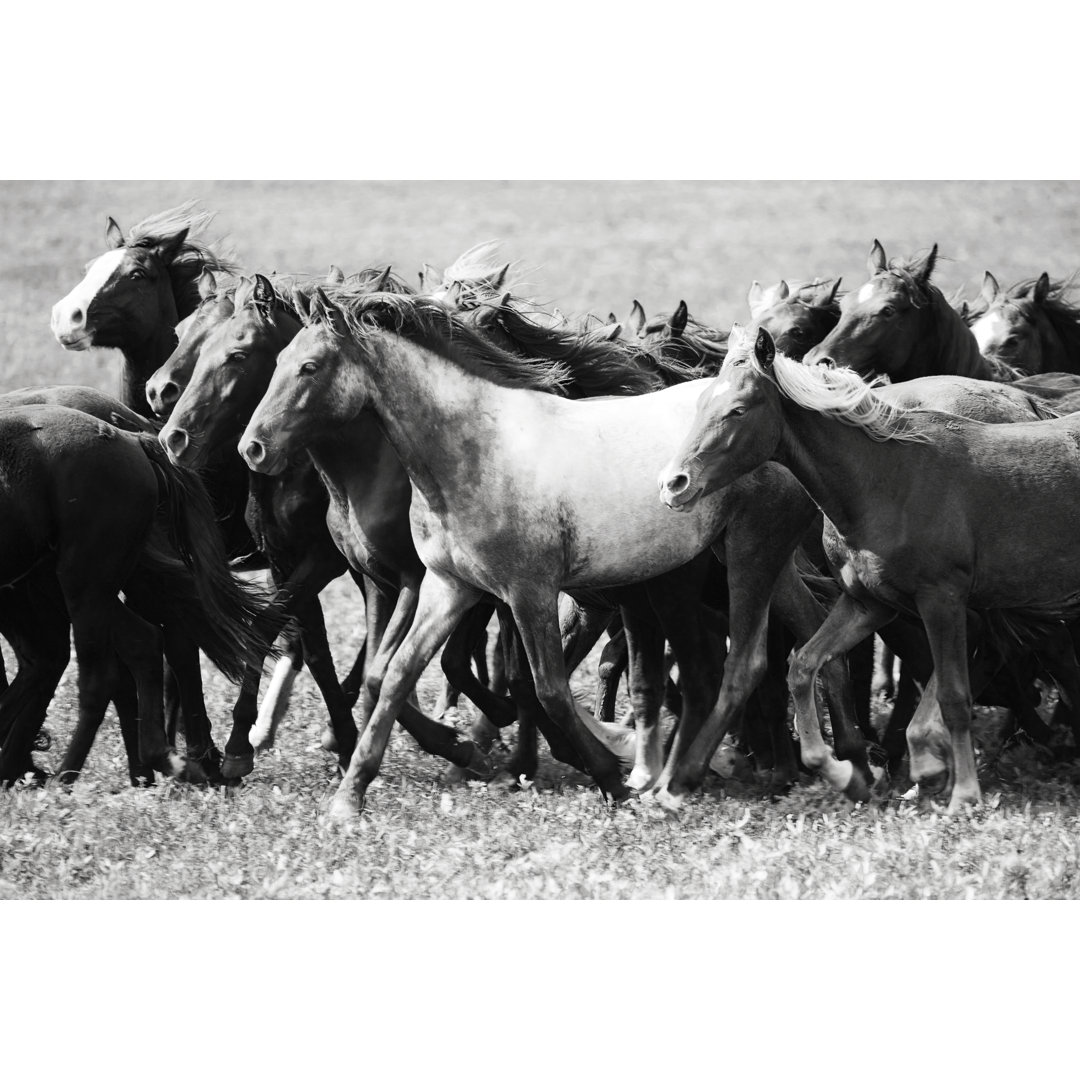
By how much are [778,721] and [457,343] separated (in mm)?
2302

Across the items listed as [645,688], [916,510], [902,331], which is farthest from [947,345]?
[645,688]

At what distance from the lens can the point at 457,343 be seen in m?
7.07

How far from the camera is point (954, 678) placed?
676 centimetres

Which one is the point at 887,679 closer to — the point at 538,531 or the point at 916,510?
the point at 916,510

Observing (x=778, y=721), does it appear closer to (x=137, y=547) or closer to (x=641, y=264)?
(x=137, y=547)

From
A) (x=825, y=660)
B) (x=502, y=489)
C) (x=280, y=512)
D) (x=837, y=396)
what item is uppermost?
(x=837, y=396)

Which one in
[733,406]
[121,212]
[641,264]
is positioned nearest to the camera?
[733,406]

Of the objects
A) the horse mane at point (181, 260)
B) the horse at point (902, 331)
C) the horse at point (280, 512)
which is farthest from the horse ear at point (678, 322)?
the horse mane at point (181, 260)

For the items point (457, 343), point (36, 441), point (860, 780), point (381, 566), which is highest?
point (457, 343)

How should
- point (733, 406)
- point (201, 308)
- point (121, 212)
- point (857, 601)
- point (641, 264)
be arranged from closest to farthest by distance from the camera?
1. point (733, 406)
2. point (857, 601)
3. point (201, 308)
4. point (121, 212)
5. point (641, 264)

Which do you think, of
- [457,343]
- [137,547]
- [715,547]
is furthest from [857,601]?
[137,547]

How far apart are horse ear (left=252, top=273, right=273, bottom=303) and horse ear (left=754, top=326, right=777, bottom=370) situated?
232 centimetres

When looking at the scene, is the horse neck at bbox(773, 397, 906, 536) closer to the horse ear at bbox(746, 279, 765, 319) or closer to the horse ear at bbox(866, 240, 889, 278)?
the horse ear at bbox(866, 240, 889, 278)

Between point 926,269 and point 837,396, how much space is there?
2.38 metres
